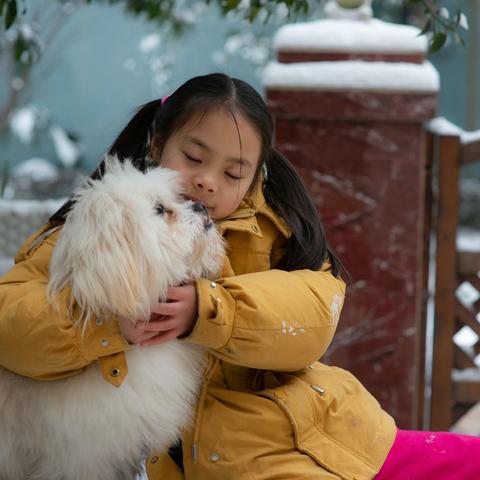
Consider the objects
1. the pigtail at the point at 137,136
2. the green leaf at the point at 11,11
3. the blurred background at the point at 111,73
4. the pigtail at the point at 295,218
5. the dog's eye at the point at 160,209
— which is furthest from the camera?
the blurred background at the point at 111,73

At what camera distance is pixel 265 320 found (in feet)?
5.61

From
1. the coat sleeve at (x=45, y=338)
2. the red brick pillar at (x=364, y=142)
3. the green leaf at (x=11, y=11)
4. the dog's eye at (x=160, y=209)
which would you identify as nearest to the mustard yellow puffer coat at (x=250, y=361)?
the coat sleeve at (x=45, y=338)

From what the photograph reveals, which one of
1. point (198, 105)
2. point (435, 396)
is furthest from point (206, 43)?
point (198, 105)

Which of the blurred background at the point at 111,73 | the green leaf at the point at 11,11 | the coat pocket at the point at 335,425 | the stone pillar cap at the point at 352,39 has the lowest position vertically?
the blurred background at the point at 111,73

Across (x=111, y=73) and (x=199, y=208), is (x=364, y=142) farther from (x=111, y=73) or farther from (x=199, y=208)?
(x=111, y=73)

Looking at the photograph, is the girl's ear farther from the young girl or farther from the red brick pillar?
the red brick pillar

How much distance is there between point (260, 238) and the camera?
6.34ft

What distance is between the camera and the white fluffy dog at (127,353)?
1623mm

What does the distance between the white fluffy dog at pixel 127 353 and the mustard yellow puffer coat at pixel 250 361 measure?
5 centimetres

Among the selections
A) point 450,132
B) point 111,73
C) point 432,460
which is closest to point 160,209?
point 432,460

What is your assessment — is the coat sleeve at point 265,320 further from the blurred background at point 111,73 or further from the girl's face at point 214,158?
the blurred background at point 111,73

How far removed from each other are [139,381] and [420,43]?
2.25m

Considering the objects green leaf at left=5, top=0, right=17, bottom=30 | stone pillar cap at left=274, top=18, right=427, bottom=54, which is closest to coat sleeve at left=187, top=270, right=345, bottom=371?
green leaf at left=5, top=0, right=17, bottom=30

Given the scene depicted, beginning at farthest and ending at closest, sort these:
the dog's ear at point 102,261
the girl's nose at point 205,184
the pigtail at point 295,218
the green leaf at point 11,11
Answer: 1. the green leaf at point 11,11
2. the pigtail at point 295,218
3. the girl's nose at point 205,184
4. the dog's ear at point 102,261
